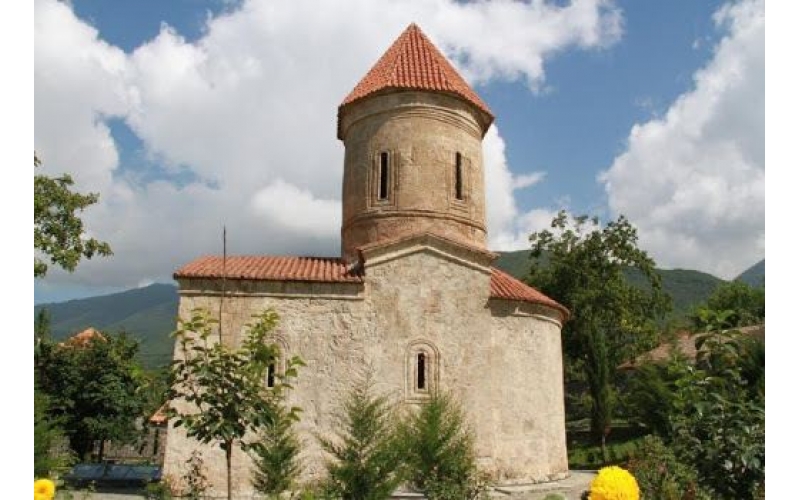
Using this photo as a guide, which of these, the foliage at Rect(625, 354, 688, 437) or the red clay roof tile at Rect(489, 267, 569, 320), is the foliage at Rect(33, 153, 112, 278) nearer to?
the red clay roof tile at Rect(489, 267, 569, 320)

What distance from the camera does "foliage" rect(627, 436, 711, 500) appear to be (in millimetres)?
5545

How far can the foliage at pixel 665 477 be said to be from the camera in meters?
5.55

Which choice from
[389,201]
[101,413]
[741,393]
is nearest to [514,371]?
[389,201]

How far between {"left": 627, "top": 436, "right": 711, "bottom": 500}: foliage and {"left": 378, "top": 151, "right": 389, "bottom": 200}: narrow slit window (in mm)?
7653

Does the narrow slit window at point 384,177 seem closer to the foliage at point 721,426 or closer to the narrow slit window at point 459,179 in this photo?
the narrow slit window at point 459,179

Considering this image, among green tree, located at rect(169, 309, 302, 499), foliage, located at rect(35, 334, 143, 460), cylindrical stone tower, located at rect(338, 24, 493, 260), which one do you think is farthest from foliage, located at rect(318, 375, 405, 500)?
foliage, located at rect(35, 334, 143, 460)

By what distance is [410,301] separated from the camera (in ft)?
37.4

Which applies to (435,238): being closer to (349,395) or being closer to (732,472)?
(349,395)

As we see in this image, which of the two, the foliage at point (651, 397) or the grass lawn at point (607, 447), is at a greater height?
the foliage at point (651, 397)

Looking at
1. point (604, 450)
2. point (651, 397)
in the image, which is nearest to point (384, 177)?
point (651, 397)

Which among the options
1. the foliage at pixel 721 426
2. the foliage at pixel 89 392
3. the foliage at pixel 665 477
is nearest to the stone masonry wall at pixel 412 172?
the foliage at pixel 665 477

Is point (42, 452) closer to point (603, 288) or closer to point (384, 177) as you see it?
point (384, 177)

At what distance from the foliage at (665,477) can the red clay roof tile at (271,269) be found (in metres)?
6.01

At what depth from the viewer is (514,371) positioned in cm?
1194
